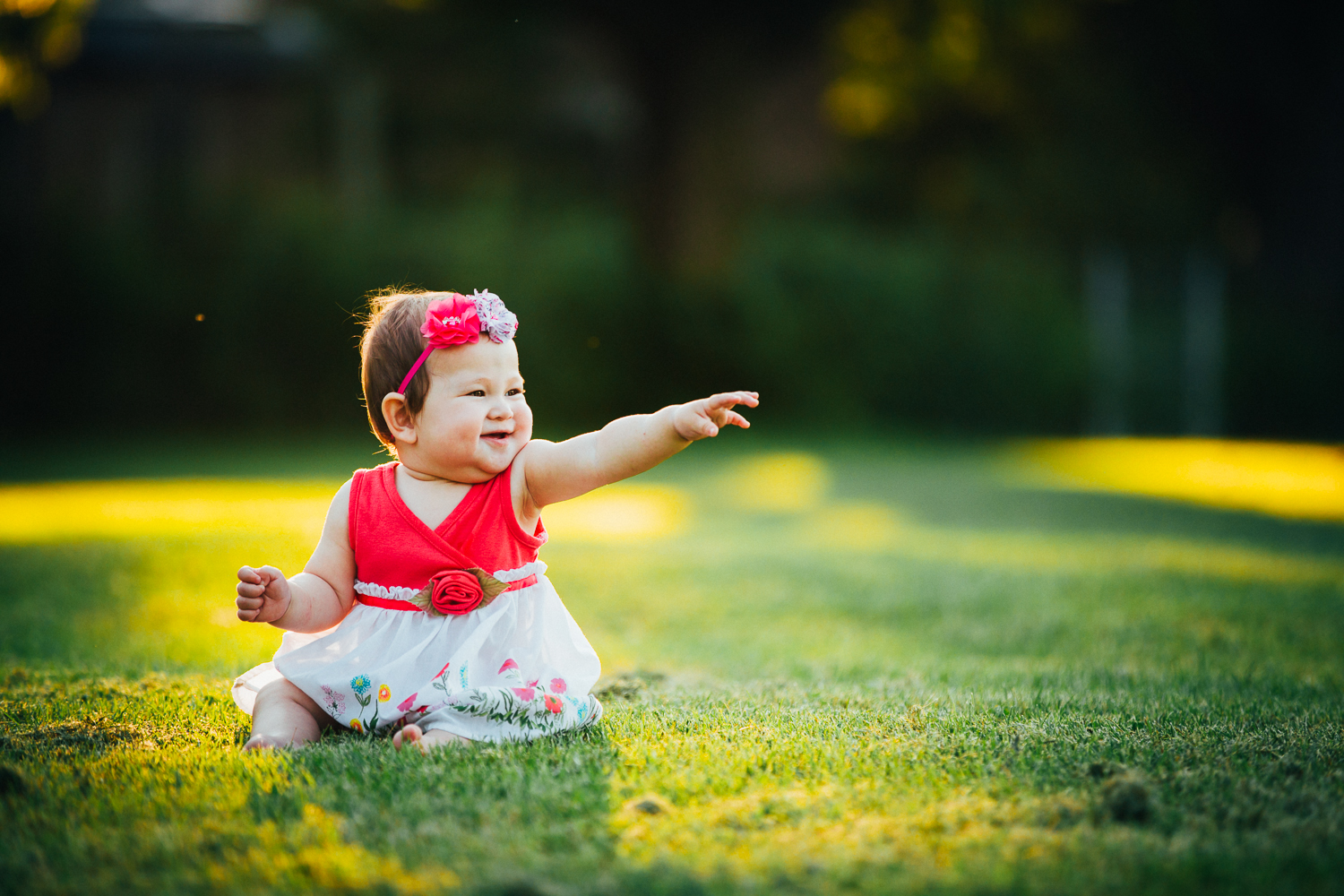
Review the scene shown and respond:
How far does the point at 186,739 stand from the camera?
2.20 meters

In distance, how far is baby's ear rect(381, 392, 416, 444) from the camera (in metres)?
2.30

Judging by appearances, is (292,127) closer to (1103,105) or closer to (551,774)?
(1103,105)

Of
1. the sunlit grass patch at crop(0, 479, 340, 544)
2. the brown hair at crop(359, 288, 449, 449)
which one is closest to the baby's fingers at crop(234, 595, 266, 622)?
the brown hair at crop(359, 288, 449, 449)

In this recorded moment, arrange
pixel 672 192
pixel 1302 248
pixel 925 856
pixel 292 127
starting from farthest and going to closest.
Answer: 1. pixel 292 127
2. pixel 1302 248
3. pixel 672 192
4. pixel 925 856

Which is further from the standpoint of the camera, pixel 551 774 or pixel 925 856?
pixel 551 774

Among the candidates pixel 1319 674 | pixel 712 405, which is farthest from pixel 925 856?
pixel 1319 674

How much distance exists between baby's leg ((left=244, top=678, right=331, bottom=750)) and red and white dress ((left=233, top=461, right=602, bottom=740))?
1.5 inches

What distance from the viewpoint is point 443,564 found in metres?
2.25

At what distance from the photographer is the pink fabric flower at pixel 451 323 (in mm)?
2264

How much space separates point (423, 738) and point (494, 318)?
2.98 feet

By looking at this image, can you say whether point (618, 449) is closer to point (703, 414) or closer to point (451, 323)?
point (703, 414)

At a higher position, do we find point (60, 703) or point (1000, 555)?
point (60, 703)

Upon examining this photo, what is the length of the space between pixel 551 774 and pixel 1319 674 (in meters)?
2.60

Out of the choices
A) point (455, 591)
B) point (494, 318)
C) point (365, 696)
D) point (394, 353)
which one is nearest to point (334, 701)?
point (365, 696)
